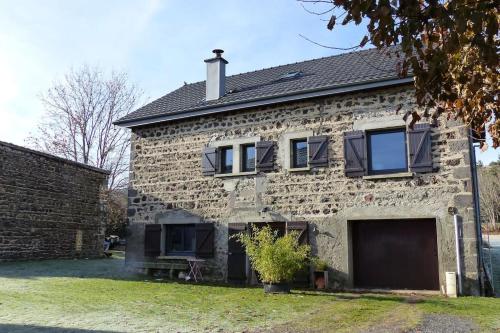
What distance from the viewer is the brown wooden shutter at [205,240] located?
11898mm

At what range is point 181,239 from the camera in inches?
501

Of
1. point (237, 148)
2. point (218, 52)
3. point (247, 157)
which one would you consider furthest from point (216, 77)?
point (247, 157)

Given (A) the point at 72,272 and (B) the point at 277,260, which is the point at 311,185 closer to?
(B) the point at 277,260

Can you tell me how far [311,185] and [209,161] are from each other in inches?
116

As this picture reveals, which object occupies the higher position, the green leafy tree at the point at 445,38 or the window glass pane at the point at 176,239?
the green leafy tree at the point at 445,38

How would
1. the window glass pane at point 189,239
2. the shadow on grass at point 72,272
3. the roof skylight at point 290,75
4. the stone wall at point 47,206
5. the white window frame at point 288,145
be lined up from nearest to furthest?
the white window frame at point 288,145 < the shadow on grass at point 72,272 < the window glass pane at point 189,239 < the roof skylight at point 290,75 < the stone wall at point 47,206

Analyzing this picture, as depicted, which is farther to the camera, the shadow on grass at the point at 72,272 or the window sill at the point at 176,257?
the window sill at the point at 176,257

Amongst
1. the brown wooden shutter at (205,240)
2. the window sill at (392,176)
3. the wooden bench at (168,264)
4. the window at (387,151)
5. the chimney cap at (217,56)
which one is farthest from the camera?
the chimney cap at (217,56)

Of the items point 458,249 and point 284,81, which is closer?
point 458,249

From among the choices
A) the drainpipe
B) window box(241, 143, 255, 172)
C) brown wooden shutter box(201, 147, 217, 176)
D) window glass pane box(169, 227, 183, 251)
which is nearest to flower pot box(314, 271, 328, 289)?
the drainpipe

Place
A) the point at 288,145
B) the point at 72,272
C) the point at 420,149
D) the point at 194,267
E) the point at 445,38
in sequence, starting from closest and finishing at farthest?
1. the point at 445,38
2. the point at 420,149
3. the point at 288,145
4. the point at 194,267
5. the point at 72,272

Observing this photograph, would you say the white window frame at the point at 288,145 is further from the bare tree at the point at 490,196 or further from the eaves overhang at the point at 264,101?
the bare tree at the point at 490,196

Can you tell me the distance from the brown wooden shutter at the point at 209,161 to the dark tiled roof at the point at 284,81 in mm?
1176

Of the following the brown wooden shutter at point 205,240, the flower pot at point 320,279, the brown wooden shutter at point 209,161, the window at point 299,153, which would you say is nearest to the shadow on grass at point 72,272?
the brown wooden shutter at point 205,240
